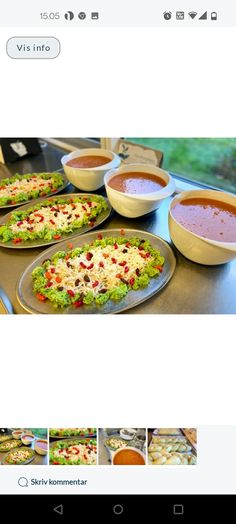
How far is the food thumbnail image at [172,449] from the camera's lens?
61 centimetres

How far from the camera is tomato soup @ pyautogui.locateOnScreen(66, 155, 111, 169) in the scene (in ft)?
4.89

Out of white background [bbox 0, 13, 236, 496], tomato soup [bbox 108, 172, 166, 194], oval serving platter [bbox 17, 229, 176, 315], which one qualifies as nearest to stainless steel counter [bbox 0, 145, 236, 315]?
oval serving platter [bbox 17, 229, 176, 315]

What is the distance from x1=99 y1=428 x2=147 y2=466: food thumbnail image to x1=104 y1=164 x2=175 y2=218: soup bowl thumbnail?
2.35ft

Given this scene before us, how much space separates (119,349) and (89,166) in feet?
3.28

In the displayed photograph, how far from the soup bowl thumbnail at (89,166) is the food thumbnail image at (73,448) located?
0.96 m

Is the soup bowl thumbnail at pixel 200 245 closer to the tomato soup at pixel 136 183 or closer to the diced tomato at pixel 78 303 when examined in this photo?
the tomato soup at pixel 136 183

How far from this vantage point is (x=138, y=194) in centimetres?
120

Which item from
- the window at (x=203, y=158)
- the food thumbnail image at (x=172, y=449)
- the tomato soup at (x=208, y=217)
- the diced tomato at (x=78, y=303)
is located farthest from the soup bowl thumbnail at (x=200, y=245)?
the window at (x=203, y=158)
